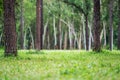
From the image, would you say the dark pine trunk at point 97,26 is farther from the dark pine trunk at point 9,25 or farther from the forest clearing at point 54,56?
the dark pine trunk at point 9,25

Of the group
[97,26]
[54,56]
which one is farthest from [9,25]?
[97,26]

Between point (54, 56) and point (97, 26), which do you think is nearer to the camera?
point (54, 56)

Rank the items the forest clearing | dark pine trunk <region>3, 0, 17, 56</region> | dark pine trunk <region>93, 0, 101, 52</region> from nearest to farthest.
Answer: the forest clearing
dark pine trunk <region>3, 0, 17, 56</region>
dark pine trunk <region>93, 0, 101, 52</region>

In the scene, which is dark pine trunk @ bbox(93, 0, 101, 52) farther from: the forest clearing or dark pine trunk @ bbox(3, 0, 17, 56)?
dark pine trunk @ bbox(3, 0, 17, 56)

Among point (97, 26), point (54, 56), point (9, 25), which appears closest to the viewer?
point (9, 25)

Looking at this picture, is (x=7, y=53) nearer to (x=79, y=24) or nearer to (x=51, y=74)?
(x=51, y=74)

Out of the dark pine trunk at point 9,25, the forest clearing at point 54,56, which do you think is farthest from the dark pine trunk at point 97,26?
the dark pine trunk at point 9,25

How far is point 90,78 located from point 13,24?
418 inches

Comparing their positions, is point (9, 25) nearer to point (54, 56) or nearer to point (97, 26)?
point (54, 56)

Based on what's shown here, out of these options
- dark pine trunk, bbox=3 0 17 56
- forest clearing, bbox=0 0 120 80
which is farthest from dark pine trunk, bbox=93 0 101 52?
dark pine trunk, bbox=3 0 17 56

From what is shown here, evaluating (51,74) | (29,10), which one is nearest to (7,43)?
(51,74)

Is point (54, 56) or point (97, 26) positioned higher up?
point (97, 26)

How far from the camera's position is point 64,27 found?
85.4 metres

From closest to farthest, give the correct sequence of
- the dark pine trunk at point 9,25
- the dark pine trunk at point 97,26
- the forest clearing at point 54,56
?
the forest clearing at point 54,56
the dark pine trunk at point 9,25
the dark pine trunk at point 97,26
